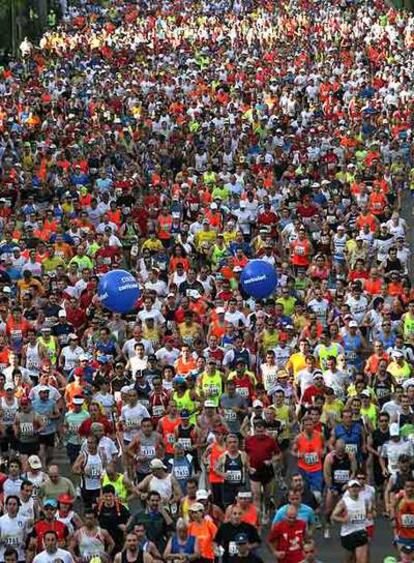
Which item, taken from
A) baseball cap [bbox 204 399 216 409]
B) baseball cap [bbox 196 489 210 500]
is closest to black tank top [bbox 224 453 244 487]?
baseball cap [bbox 204 399 216 409]

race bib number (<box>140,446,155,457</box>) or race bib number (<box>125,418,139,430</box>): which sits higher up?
race bib number (<box>140,446,155,457</box>)

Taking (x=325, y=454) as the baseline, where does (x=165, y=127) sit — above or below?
below

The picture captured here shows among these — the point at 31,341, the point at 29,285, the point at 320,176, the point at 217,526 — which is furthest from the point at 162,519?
the point at 320,176

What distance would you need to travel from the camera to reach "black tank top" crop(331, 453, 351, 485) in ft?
60.5

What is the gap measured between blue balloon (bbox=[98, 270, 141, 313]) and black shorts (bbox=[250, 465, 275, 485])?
5.42m

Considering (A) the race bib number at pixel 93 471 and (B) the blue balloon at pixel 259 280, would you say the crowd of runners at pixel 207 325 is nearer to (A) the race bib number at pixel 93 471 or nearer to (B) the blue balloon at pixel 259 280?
(A) the race bib number at pixel 93 471

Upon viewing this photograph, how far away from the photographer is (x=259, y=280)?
24609 mm

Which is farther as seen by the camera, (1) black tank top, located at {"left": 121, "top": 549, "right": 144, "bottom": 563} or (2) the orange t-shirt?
(2) the orange t-shirt

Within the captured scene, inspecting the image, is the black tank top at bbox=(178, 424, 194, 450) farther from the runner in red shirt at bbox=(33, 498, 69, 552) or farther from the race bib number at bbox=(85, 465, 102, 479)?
the runner in red shirt at bbox=(33, 498, 69, 552)

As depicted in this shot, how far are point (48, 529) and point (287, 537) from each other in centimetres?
205

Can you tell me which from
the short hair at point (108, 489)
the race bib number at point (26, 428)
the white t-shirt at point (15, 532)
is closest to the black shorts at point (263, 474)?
the short hair at point (108, 489)

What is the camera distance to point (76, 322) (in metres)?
23.6

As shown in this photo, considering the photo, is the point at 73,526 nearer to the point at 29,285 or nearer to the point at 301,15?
the point at 29,285

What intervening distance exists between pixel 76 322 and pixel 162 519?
696 centimetres
